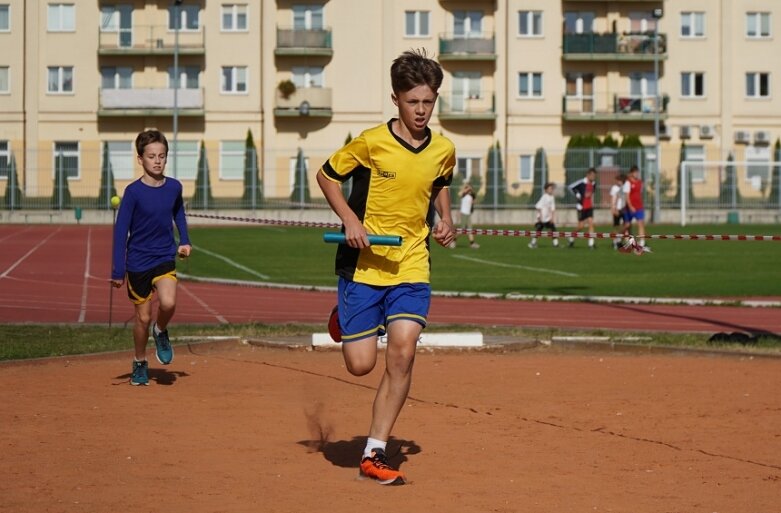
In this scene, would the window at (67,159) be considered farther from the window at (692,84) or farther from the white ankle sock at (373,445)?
the white ankle sock at (373,445)

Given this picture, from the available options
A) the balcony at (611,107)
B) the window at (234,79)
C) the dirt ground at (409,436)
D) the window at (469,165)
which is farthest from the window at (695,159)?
the dirt ground at (409,436)

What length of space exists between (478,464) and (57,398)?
4.02 metres

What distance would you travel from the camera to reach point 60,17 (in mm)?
72000

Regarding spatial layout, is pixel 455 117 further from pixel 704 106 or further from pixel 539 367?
pixel 539 367

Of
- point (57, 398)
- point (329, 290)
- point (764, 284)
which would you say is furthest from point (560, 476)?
point (764, 284)

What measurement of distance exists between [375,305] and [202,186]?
5689 cm

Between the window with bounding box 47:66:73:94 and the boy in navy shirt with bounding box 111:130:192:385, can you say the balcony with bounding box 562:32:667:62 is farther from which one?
the boy in navy shirt with bounding box 111:130:192:385

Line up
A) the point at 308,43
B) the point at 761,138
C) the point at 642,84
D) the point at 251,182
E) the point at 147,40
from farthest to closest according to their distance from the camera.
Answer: the point at 642,84 < the point at 761,138 < the point at 147,40 < the point at 308,43 < the point at 251,182

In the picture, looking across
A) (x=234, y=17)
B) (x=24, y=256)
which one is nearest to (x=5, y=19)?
(x=234, y=17)

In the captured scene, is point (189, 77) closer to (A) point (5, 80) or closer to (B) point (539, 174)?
(A) point (5, 80)

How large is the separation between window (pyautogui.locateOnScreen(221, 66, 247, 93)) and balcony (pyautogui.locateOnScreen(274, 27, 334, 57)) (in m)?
1.98

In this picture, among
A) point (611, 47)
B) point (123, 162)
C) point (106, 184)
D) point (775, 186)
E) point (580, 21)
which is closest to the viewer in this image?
point (106, 184)

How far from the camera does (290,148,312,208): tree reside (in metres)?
63.7

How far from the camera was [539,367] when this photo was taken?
45.0ft
